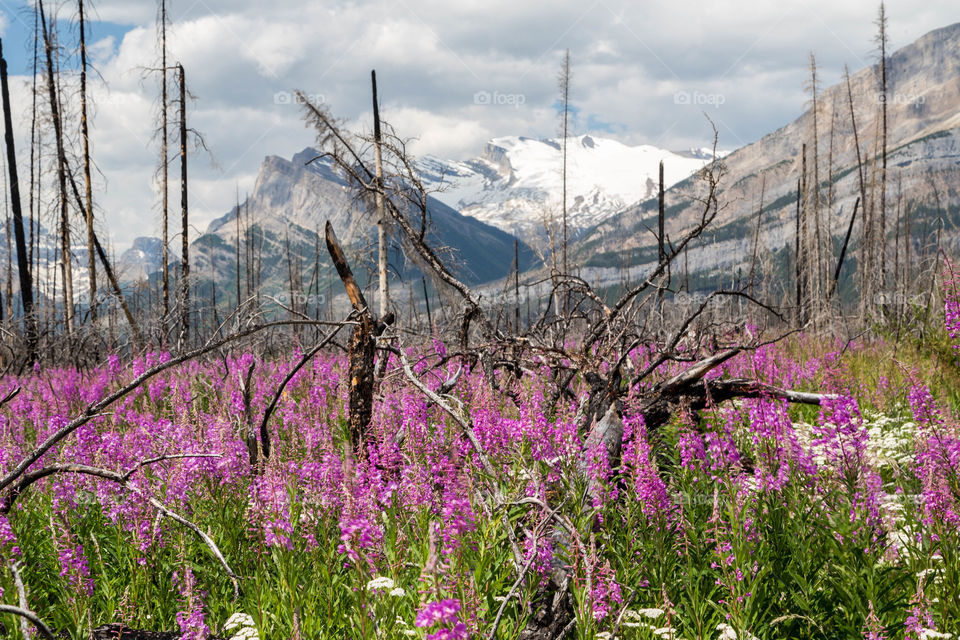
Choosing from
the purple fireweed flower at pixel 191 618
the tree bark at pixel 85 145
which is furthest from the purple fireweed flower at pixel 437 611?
the tree bark at pixel 85 145

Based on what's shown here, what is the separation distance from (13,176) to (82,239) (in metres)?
2.57

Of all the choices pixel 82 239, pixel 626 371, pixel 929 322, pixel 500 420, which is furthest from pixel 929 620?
pixel 82 239

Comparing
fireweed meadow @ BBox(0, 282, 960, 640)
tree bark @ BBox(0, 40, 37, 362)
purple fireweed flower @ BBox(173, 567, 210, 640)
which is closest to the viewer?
purple fireweed flower @ BBox(173, 567, 210, 640)

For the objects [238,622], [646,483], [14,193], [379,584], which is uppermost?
[14,193]

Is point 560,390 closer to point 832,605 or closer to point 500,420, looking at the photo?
point 500,420

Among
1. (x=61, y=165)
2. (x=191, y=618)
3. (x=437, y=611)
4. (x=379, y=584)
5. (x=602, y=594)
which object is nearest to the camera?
(x=437, y=611)

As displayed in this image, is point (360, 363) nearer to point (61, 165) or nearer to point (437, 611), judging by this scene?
point (437, 611)

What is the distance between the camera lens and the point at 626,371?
24.5ft

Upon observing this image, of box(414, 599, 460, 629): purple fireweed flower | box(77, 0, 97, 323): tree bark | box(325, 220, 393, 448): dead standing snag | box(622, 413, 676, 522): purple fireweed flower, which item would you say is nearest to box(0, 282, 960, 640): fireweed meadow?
box(622, 413, 676, 522): purple fireweed flower

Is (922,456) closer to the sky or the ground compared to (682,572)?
closer to the sky

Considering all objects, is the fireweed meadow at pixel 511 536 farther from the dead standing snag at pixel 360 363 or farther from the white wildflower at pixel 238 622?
the dead standing snag at pixel 360 363

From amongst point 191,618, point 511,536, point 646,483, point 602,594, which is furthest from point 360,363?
point 602,594

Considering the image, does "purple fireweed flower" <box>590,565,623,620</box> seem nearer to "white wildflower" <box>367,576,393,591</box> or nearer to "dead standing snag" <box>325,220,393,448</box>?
"white wildflower" <box>367,576,393,591</box>

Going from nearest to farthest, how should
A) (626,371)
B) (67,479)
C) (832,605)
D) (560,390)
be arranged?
(832,605)
(67,479)
(560,390)
(626,371)
